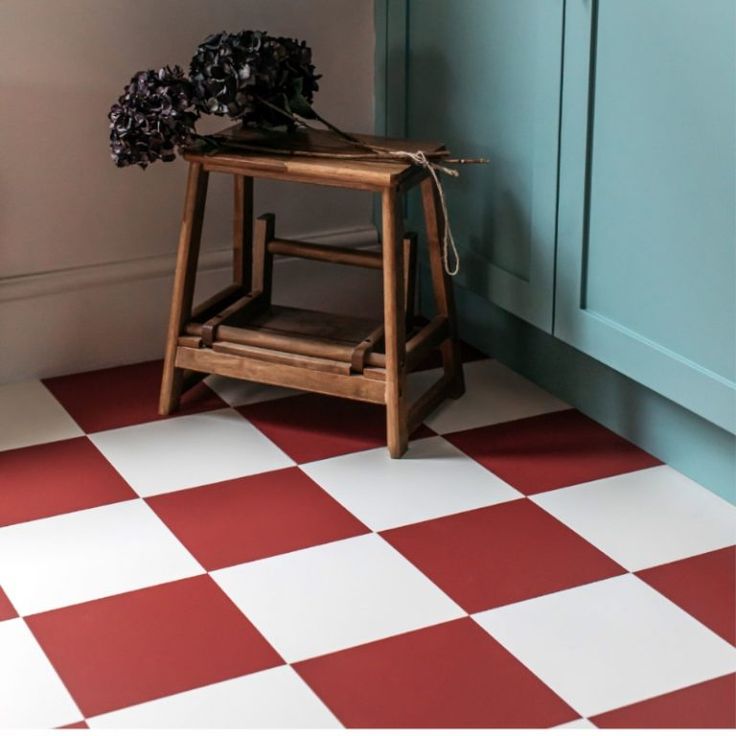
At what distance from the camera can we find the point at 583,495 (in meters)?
2.25

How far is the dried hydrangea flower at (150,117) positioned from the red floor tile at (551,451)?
29.9 inches

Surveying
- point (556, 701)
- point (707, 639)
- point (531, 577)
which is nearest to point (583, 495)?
point (531, 577)

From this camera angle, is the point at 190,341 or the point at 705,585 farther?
the point at 190,341

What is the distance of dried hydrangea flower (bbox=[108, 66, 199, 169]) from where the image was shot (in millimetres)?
2354

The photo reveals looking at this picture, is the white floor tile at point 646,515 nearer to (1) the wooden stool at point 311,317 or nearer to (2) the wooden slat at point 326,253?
(1) the wooden stool at point 311,317

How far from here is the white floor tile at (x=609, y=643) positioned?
1.74 metres

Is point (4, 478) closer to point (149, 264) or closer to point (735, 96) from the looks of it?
point (149, 264)

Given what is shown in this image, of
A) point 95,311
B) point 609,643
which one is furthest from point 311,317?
point 609,643

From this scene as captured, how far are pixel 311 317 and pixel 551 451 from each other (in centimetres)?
57

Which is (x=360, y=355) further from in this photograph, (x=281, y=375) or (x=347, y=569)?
(x=347, y=569)

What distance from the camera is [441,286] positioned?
8.49 ft

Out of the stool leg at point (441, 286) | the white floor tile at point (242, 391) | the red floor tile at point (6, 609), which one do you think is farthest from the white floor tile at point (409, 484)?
the red floor tile at point (6, 609)

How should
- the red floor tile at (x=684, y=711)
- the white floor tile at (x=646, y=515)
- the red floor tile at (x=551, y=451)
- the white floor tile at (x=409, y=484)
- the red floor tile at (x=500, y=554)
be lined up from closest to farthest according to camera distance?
1. the red floor tile at (x=684, y=711)
2. the red floor tile at (x=500, y=554)
3. the white floor tile at (x=646, y=515)
4. the white floor tile at (x=409, y=484)
5. the red floor tile at (x=551, y=451)

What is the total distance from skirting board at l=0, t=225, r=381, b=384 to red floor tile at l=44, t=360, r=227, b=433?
0.04 m
